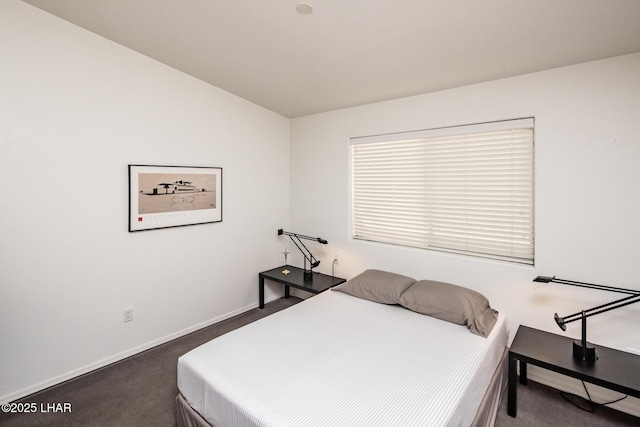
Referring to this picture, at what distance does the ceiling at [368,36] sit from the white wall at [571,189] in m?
0.16

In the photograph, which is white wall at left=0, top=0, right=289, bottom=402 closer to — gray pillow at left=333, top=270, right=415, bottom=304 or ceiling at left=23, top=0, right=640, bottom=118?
ceiling at left=23, top=0, right=640, bottom=118

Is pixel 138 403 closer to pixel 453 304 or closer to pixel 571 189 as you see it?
pixel 453 304

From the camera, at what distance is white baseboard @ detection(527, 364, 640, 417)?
1.91 metres

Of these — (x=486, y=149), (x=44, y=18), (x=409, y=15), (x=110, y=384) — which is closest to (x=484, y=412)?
(x=486, y=149)

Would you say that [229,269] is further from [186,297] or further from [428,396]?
[428,396]

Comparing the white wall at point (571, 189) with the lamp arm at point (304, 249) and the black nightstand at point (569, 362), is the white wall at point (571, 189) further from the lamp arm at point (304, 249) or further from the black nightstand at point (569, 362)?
the lamp arm at point (304, 249)

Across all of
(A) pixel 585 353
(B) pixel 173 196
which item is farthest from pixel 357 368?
(B) pixel 173 196

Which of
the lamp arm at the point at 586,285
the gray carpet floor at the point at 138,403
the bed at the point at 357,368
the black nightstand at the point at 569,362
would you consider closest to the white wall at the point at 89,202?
the gray carpet floor at the point at 138,403

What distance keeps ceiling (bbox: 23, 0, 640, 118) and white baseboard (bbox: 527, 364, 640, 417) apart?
2.27 metres

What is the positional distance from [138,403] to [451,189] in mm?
2998

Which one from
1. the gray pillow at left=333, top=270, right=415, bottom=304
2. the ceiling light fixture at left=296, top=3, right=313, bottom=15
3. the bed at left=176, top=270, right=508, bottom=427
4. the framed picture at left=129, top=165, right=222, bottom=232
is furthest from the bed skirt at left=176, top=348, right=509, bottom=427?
the ceiling light fixture at left=296, top=3, right=313, bottom=15

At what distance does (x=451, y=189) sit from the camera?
2721 millimetres

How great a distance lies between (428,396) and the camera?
4.57ft

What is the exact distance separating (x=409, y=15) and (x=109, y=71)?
2288 millimetres
